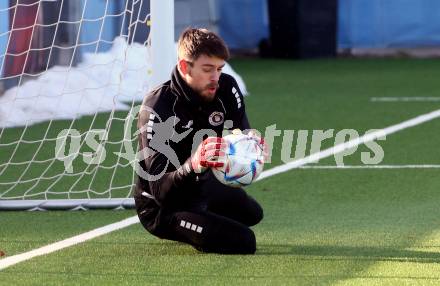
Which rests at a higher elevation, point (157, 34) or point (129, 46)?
point (157, 34)

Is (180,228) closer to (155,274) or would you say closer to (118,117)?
(155,274)

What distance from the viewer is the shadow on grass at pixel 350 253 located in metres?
5.70

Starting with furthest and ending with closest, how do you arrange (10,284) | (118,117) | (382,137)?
(118,117), (382,137), (10,284)

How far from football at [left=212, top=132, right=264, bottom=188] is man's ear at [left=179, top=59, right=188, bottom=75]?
1.40 feet

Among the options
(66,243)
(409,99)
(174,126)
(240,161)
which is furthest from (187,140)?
(409,99)

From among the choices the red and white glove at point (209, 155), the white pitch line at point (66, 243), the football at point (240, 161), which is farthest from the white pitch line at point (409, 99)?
the red and white glove at point (209, 155)

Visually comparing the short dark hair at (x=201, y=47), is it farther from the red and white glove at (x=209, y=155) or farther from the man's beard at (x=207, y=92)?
Answer: the red and white glove at (x=209, y=155)

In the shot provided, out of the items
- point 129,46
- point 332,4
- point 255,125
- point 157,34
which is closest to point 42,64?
point 255,125

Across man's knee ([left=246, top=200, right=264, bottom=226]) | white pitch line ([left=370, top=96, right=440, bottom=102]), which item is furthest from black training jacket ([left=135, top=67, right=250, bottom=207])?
white pitch line ([left=370, top=96, right=440, bottom=102])

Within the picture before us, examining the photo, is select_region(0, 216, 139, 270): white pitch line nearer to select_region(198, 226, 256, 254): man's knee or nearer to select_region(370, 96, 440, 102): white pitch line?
→ select_region(198, 226, 256, 254): man's knee

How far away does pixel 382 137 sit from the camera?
400 inches

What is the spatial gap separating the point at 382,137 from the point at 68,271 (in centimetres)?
512

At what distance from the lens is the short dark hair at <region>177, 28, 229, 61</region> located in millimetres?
5680

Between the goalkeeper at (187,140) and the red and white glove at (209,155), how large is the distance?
0.08m
